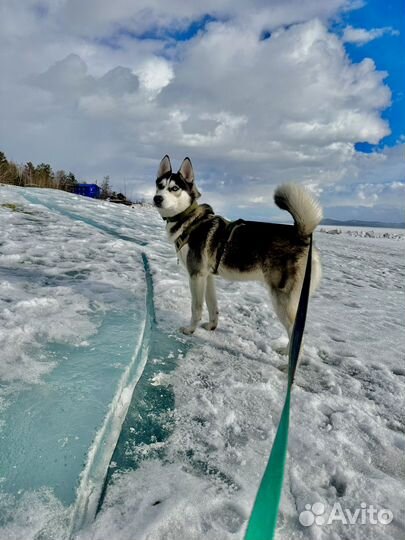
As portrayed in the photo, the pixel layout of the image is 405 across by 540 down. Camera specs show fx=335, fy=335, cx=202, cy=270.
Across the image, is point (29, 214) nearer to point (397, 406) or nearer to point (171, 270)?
point (171, 270)

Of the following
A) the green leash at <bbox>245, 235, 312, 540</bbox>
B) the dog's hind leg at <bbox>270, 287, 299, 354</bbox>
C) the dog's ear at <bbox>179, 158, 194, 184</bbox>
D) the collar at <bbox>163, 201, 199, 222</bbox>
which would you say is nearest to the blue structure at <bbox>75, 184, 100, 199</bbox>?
the dog's ear at <bbox>179, 158, 194, 184</bbox>

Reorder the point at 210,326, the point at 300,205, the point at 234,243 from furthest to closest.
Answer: the point at 210,326, the point at 234,243, the point at 300,205

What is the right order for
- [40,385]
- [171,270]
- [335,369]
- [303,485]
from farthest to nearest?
[171,270] < [335,369] < [40,385] < [303,485]

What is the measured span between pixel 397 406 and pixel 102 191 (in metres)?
49.0

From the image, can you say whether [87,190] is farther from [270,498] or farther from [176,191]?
[270,498]

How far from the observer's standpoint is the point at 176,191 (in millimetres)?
4508

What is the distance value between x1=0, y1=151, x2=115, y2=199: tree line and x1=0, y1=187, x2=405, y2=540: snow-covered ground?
3692 centimetres

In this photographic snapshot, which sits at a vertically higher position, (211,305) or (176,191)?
(176,191)

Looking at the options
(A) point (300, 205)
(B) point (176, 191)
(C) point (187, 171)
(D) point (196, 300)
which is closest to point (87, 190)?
(C) point (187, 171)

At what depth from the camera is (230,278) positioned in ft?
13.5

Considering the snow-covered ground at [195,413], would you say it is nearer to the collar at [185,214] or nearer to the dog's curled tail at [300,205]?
the collar at [185,214]

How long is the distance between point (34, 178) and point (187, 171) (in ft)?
138

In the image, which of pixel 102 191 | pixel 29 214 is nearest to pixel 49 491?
pixel 29 214

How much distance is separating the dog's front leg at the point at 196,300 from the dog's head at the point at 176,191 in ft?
3.24
